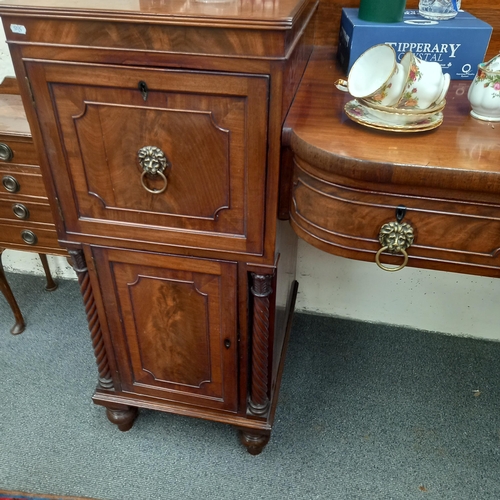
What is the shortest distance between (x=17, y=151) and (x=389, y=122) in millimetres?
869

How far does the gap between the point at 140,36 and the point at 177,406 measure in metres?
0.84

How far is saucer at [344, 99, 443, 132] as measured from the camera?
739mm

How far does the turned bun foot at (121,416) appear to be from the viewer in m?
1.22

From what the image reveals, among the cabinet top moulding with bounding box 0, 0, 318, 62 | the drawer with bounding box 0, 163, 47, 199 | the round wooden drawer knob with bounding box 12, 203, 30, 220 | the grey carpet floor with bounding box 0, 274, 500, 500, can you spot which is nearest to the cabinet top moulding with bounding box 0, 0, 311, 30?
the cabinet top moulding with bounding box 0, 0, 318, 62

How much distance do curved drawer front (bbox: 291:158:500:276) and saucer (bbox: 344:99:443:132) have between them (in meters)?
0.11

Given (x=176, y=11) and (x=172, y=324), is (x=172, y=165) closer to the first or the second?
(x=176, y=11)

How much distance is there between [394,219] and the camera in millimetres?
735

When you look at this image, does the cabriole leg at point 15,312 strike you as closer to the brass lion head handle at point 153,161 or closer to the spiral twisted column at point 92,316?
the spiral twisted column at point 92,316

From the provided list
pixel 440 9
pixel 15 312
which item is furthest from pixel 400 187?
pixel 15 312

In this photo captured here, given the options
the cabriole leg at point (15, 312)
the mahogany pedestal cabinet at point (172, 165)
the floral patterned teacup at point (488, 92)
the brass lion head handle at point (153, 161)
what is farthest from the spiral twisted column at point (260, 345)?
the cabriole leg at point (15, 312)

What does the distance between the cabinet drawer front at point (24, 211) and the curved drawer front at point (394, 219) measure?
75cm

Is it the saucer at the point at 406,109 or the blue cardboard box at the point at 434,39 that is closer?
the saucer at the point at 406,109

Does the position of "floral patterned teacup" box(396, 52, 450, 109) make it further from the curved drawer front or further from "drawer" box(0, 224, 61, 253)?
"drawer" box(0, 224, 61, 253)

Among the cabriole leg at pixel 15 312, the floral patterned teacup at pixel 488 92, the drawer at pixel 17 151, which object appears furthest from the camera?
the cabriole leg at pixel 15 312
